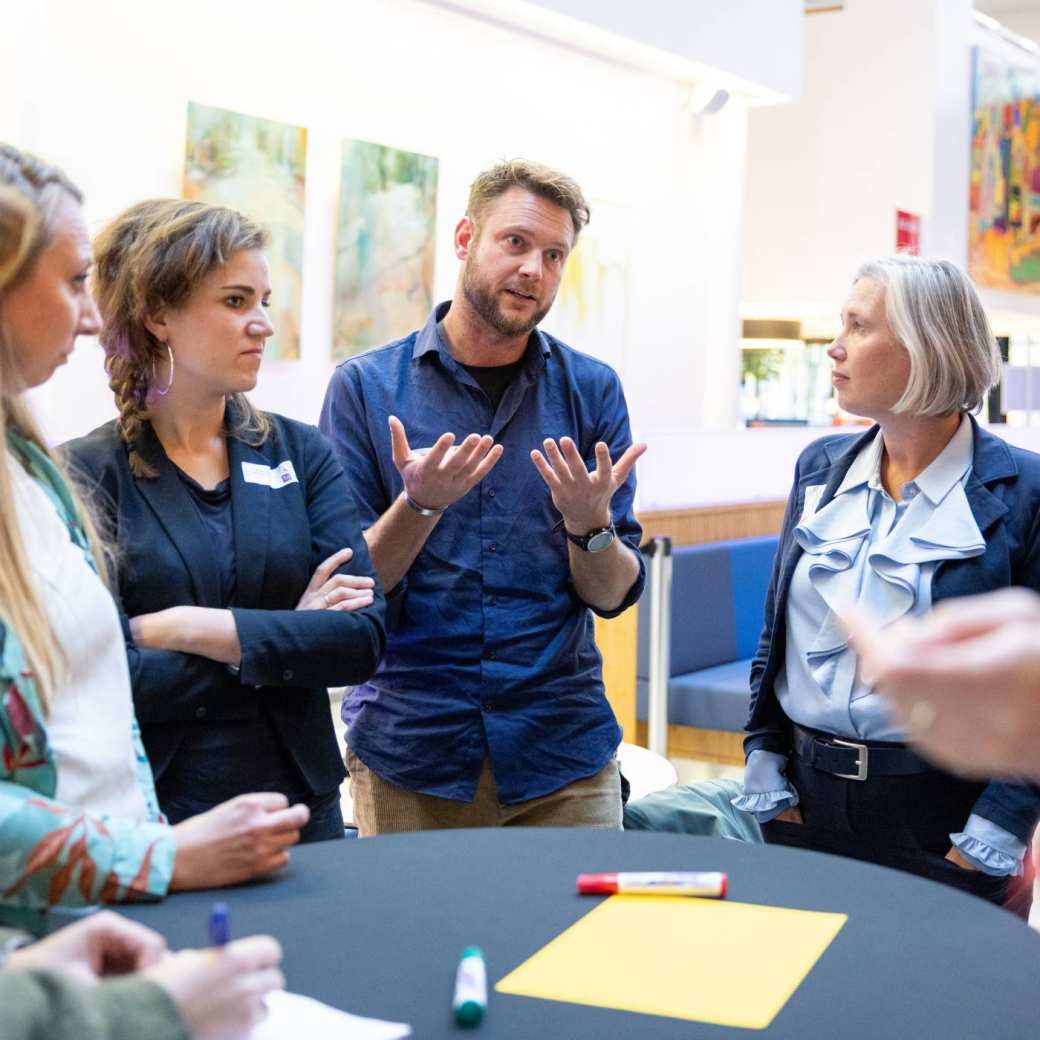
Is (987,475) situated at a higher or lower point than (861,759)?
higher

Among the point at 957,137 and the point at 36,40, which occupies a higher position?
the point at 957,137

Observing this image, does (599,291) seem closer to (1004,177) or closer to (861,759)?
(1004,177)

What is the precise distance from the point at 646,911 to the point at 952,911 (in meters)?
0.37

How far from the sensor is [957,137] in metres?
12.8

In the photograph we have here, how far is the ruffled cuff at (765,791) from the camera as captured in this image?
2697mm

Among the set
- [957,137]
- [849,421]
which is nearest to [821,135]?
[957,137]

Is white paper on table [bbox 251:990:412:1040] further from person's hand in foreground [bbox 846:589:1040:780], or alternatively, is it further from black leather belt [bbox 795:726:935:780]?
black leather belt [bbox 795:726:935:780]

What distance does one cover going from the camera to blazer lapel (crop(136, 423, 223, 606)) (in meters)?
2.28

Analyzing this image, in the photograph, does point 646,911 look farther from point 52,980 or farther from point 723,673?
point 723,673

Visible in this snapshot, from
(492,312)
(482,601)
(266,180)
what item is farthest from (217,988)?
(266,180)

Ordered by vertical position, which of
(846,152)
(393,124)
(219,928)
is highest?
(846,152)

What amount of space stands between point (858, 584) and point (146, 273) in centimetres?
140

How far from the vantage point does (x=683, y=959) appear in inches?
61.6

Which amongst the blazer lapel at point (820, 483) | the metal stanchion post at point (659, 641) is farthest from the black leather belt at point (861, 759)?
the metal stanchion post at point (659, 641)
